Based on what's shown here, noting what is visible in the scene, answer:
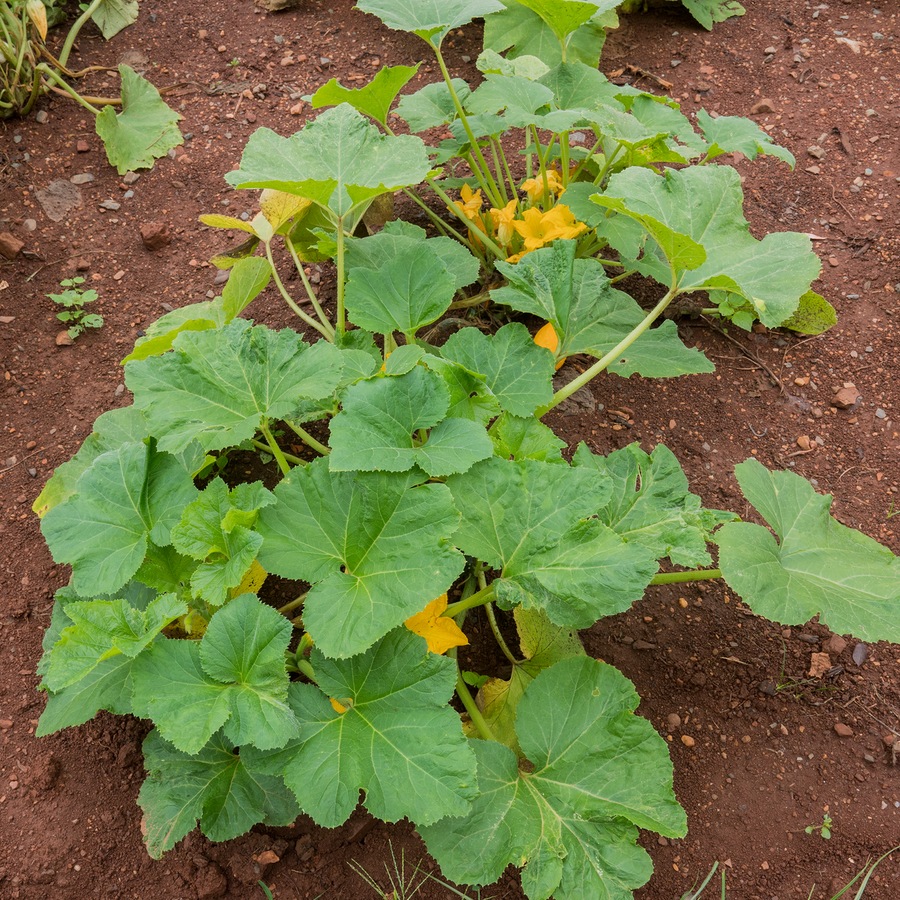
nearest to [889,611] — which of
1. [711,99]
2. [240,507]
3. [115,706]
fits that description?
[240,507]

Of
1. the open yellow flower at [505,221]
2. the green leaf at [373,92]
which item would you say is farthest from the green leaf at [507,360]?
the green leaf at [373,92]

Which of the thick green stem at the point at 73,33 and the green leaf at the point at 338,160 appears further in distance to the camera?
the thick green stem at the point at 73,33

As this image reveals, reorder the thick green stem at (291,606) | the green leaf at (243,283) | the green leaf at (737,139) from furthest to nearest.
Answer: the green leaf at (737,139)
the green leaf at (243,283)
the thick green stem at (291,606)

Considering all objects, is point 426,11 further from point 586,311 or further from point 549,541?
point 549,541

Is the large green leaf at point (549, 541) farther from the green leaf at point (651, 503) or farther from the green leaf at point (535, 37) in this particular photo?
the green leaf at point (535, 37)

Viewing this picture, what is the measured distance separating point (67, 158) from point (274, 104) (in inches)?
39.6

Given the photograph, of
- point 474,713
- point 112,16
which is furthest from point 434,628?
point 112,16

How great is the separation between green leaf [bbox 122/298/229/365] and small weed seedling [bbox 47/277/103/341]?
1.90 ft

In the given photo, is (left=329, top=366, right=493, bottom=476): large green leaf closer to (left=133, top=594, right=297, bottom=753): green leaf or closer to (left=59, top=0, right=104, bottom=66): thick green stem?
(left=133, top=594, right=297, bottom=753): green leaf

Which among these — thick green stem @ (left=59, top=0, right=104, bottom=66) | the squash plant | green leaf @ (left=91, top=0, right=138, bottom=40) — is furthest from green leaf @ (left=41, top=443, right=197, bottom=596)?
green leaf @ (left=91, top=0, right=138, bottom=40)

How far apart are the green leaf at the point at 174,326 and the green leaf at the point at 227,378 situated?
0.14 meters

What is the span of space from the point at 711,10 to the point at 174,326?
11.2ft

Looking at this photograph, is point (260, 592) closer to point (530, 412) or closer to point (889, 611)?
point (530, 412)

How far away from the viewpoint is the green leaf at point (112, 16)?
3.74 meters
